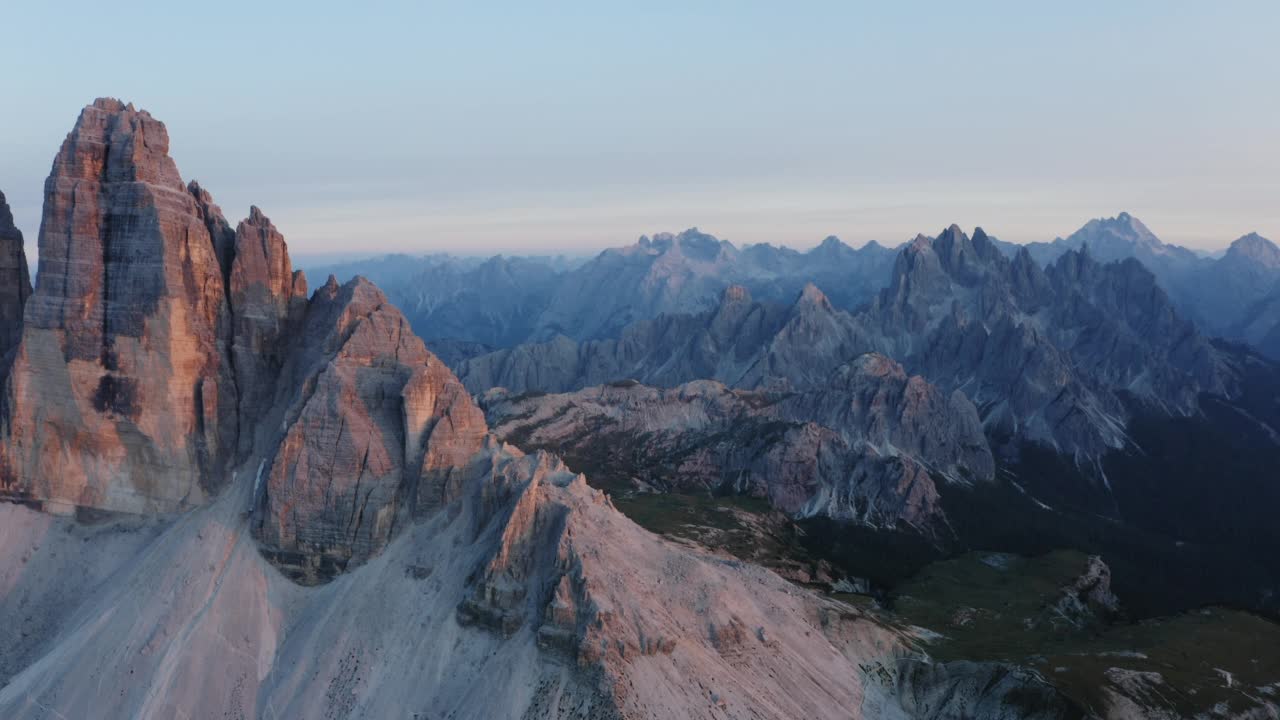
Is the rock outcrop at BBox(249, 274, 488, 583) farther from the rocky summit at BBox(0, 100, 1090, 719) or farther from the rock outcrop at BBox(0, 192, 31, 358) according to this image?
the rock outcrop at BBox(0, 192, 31, 358)

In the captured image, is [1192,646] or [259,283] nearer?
[259,283]

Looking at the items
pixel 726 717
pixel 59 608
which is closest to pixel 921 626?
pixel 726 717

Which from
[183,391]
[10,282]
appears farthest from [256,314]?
Result: [10,282]

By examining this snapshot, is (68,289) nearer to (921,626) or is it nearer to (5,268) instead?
(5,268)

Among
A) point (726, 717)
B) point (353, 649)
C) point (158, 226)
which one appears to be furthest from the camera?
point (158, 226)

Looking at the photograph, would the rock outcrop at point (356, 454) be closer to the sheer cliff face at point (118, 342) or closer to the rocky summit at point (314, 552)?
the rocky summit at point (314, 552)
